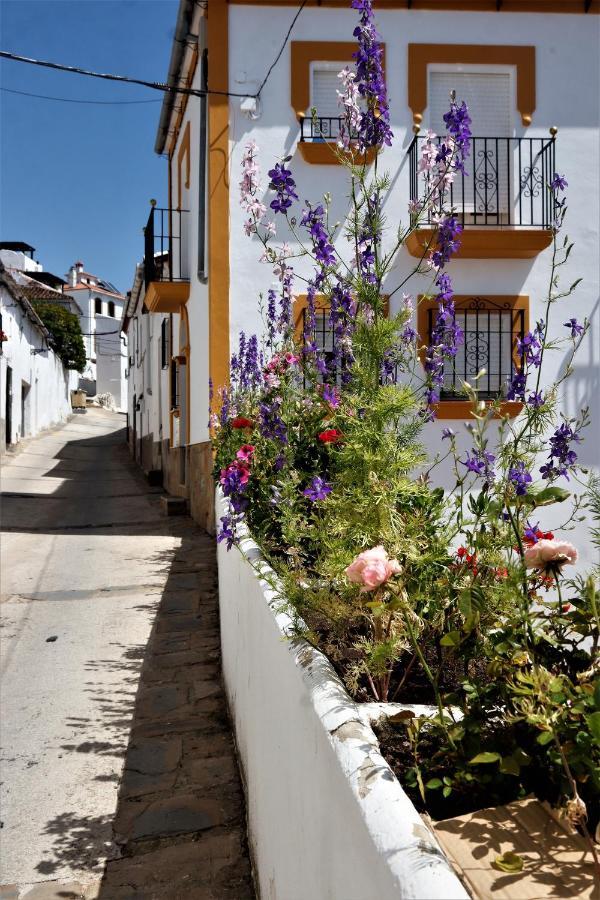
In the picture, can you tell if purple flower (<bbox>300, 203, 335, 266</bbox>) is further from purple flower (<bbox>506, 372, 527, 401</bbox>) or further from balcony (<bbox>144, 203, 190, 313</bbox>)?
balcony (<bbox>144, 203, 190, 313</bbox>)

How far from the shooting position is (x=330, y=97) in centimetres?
978

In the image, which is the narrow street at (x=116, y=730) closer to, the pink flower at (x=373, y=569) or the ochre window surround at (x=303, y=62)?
the pink flower at (x=373, y=569)

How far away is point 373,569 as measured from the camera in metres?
1.83

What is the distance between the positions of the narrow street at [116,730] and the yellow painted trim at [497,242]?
4.40m

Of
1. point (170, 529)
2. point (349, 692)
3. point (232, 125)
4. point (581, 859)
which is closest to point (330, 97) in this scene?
point (232, 125)

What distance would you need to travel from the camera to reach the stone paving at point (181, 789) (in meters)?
3.21

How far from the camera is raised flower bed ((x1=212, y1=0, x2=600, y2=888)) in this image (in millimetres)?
1562

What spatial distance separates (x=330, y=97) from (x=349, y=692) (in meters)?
9.06

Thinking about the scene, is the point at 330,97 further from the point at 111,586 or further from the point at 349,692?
the point at 349,692

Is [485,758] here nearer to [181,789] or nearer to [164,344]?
[181,789]

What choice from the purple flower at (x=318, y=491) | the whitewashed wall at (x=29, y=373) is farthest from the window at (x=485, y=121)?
the whitewashed wall at (x=29, y=373)

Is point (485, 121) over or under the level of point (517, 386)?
over

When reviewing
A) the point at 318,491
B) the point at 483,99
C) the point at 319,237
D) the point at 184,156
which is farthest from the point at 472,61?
the point at 318,491

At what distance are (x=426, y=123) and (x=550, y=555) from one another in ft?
29.8
